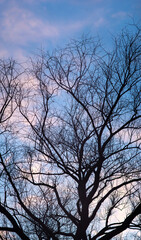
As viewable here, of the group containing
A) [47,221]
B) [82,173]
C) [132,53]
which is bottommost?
[47,221]

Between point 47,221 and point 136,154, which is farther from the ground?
point 136,154

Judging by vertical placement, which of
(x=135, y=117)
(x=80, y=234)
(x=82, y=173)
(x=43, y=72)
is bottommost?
(x=80, y=234)

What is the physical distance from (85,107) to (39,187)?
10.5 ft

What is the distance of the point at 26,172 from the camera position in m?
7.67

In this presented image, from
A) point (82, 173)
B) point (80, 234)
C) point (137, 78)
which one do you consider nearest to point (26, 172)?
point (82, 173)

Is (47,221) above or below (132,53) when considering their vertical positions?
below

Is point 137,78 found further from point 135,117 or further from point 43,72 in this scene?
point 43,72

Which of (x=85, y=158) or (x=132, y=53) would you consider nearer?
(x=132, y=53)

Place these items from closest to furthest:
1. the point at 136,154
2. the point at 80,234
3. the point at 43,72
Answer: the point at 80,234, the point at 136,154, the point at 43,72

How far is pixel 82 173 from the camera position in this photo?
306 inches

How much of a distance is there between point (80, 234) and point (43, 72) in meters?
5.12

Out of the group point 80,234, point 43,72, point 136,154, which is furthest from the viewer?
point 43,72

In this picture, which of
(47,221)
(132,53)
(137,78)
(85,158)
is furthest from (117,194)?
(132,53)

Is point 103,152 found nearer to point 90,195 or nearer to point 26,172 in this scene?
point 90,195
